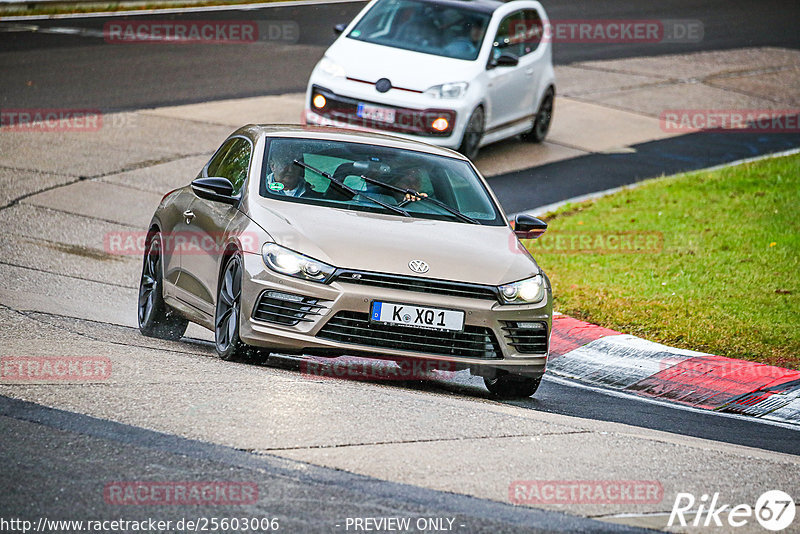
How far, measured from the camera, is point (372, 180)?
8.66 m

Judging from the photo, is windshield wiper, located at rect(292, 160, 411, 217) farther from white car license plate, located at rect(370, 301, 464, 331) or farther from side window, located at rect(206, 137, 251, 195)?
white car license plate, located at rect(370, 301, 464, 331)

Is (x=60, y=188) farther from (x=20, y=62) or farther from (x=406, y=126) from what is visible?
(x=20, y=62)

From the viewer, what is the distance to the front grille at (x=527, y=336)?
7883 millimetres

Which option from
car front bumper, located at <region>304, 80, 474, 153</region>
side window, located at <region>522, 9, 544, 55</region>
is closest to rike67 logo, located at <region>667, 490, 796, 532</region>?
car front bumper, located at <region>304, 80, 474, 153</region>

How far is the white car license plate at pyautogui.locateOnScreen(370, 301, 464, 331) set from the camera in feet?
24.7

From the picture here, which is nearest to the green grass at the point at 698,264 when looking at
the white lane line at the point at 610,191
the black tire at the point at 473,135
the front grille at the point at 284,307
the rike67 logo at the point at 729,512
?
the white lane line at the point at 610,191

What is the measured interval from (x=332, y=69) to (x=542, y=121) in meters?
3.91

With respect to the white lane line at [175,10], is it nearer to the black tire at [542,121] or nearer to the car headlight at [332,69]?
the car headlight at [332,69]

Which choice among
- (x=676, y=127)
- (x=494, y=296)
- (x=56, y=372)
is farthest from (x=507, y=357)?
(x=676, y=127)

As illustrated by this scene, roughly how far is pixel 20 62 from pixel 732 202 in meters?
11.3

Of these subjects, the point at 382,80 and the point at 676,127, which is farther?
the point at 676,127

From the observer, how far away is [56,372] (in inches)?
273

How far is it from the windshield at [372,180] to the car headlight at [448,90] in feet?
21.6

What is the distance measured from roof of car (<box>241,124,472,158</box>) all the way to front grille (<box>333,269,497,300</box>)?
180 centimetres
